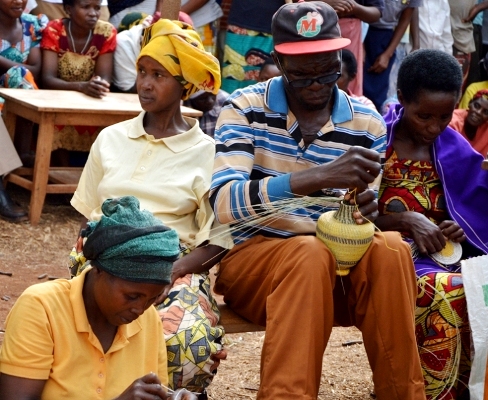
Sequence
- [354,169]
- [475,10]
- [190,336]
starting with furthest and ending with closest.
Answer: [475,10] → [190,336] → [354,169]

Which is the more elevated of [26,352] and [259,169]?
[259,169]

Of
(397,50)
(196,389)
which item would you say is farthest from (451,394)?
(397,50)

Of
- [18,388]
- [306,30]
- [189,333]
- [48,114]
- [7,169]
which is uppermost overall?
[306,30]

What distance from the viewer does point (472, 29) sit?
971 centimetres

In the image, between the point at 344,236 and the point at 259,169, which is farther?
the point at 259,169

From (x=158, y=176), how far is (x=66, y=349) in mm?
1242

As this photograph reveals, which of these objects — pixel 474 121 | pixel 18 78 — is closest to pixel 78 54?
pixel 18 78

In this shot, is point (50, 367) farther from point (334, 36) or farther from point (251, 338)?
point (251, 338)

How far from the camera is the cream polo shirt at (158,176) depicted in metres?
3.97

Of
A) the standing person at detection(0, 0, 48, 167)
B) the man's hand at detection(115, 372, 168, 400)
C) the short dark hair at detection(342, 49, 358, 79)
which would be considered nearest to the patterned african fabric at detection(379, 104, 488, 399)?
the man's hand at detection(115, 372, 168, 400)

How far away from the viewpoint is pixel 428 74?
417cm

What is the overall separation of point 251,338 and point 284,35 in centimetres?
226

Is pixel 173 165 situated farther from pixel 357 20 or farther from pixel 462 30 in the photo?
pixel 462 30

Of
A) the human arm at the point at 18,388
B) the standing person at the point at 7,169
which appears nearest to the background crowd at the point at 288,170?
the human arm at the point at 18,388
